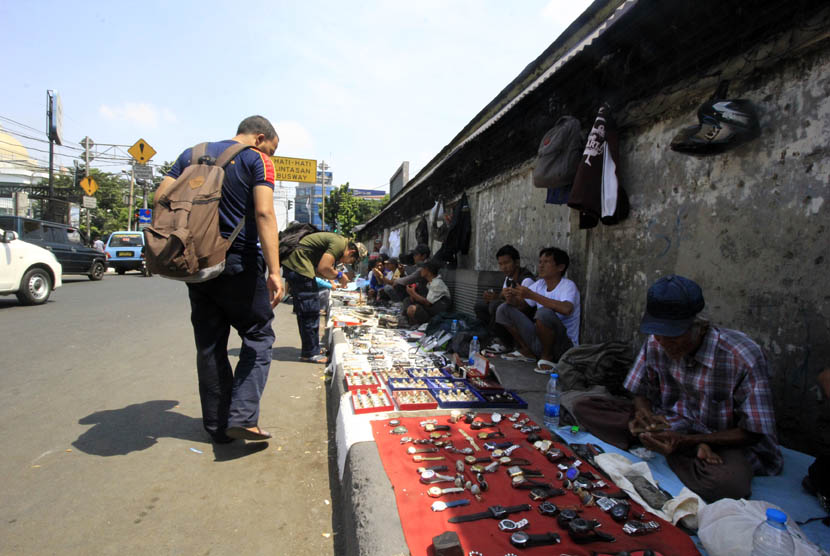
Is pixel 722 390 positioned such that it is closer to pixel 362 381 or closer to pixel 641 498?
pixel 641 498

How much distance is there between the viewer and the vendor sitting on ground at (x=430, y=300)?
20.8 feet

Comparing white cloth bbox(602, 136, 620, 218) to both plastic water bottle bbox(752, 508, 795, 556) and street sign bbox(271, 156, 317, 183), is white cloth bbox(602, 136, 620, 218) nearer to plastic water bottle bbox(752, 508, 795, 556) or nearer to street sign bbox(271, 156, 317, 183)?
plastic water bottle bbox(752, 508, 795, 556)

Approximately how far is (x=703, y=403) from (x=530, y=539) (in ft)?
4.36

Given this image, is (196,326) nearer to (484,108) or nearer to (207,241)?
(207,241)

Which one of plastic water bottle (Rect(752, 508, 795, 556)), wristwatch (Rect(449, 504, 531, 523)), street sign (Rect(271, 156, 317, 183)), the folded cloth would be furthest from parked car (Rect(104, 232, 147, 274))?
plastic water bottle (Rect(752, 508, 795, 556))

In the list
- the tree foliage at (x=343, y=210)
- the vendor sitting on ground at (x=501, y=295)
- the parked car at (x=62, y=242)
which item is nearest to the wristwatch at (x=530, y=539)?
the vendor sitting on ground at (x=501, y=295)

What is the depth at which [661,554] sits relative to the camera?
1.57m

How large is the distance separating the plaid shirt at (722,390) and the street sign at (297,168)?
68.1 ft

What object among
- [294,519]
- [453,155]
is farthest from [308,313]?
[453,155]

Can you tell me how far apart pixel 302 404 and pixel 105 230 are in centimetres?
3845

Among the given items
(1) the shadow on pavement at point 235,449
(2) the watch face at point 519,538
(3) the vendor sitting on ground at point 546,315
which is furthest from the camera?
(3) the vendor sitting on ground at point 546,315

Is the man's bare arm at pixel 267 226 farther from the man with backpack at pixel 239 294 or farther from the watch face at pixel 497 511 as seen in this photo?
the watch face at pixel 497 511

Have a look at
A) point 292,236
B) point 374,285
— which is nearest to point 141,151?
point 374,285

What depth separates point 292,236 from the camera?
16.2 ft
